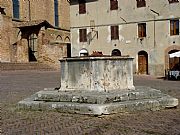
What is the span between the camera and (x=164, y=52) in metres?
27.0

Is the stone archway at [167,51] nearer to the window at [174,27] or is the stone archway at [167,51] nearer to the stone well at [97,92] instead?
the window at [174,27]

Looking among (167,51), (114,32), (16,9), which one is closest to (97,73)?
(167,51)

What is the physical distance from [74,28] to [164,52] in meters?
10.3

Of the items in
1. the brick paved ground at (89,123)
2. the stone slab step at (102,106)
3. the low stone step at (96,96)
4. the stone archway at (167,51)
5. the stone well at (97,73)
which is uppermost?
the stone archway at (167,51)

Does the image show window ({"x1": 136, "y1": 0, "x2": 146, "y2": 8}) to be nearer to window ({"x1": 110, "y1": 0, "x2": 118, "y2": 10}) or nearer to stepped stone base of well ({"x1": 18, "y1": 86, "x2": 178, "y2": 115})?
window ({"x1": 110, "y1": 0, "x2": 118, "y2": 10})

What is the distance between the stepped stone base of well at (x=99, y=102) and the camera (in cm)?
759

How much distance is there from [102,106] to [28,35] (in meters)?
29.7

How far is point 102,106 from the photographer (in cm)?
737

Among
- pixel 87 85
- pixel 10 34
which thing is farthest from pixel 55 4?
pixel 87 85

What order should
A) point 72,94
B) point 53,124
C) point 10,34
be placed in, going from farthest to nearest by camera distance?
point 10,34 → point 72,94 → point 53,124

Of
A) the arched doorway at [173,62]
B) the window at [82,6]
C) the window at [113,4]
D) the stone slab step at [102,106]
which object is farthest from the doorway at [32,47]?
the stone slab step at [102,106]

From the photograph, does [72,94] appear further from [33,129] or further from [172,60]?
[172,60]

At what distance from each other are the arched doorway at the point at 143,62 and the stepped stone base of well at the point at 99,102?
768 inches

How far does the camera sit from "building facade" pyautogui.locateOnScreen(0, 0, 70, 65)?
32.6 metres
